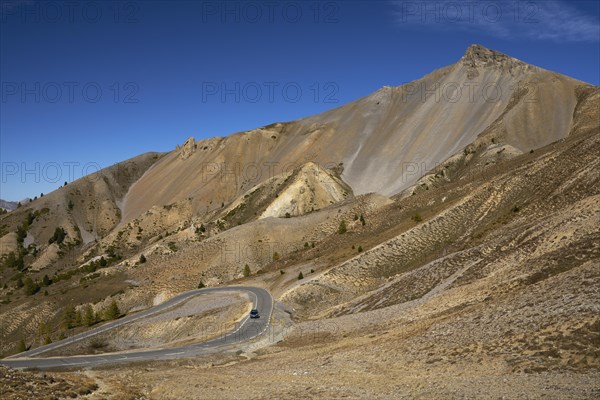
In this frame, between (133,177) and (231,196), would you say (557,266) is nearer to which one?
(231,196)

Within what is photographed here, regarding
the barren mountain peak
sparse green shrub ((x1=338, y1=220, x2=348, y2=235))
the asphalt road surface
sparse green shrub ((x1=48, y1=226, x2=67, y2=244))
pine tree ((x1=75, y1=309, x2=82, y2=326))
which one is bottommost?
the asphalt road surface

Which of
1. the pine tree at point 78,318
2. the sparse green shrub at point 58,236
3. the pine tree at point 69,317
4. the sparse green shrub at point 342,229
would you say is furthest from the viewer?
the sparse green shrub at point 58,236

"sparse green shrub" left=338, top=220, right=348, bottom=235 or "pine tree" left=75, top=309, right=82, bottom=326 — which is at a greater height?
"sparse green shrub" left=338, top=220, right=348, bottom=235

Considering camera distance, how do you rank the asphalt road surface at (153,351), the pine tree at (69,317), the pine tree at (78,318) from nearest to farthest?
the asphalt road surface at (153,351) → the pine tree at (69,317) → the pine tree at (78,318)

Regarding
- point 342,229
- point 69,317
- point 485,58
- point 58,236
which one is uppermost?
point 485,58

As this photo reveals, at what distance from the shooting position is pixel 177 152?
591 feet

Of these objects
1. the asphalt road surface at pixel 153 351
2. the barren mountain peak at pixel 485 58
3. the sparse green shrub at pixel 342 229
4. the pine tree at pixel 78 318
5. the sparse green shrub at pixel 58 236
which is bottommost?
the asphalt road surface at pixel 153 351

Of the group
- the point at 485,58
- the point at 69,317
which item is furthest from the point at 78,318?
the point at 485,58

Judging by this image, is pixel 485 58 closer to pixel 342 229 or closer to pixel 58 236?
pixel 342 229

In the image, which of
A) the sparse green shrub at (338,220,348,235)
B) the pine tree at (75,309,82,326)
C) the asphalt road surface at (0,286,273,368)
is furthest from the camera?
the sparse green shrub at (338,220,348,235)

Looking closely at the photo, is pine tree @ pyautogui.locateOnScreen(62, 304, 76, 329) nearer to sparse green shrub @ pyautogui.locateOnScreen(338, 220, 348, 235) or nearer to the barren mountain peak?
sparse green shrub @ pyautogui.locateOnScreen(338, 220, 348, 235)

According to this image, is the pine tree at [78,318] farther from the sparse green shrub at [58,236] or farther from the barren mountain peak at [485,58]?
the barren mountain peak at [485,58]

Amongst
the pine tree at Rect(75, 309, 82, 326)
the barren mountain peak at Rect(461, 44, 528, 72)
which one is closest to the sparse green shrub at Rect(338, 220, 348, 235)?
the pine tree at Rect(75, 309, 82, 326)

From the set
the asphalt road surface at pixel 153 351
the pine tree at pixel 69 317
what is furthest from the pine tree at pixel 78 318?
the asphalt road surface at pixel 153 351
